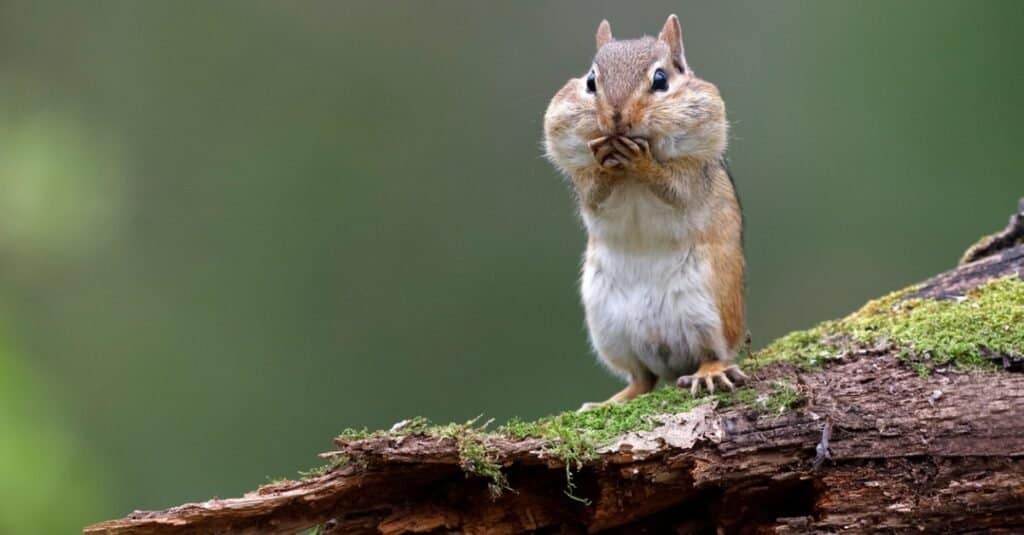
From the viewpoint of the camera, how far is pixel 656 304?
4.16 metres

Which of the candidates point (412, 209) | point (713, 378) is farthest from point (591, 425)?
point (412, 209)

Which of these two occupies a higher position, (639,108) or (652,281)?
(639,108)

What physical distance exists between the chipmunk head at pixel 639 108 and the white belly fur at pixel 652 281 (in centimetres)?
18

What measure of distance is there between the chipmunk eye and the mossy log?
116cm

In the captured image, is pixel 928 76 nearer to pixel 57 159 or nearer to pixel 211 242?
pixel 211 242

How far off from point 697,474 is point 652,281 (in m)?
1.10

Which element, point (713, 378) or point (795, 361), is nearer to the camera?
point (713, 378)

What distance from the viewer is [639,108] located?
401 cm

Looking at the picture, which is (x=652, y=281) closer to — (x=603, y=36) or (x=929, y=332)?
(x=929, y=332)

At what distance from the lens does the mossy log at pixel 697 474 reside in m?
3.12

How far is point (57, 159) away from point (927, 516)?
2688mm

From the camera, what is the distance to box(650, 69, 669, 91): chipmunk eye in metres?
4.12

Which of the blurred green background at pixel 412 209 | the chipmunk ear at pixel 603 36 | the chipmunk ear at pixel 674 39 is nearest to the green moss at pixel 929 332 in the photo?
the chipmunk ear at pixel 674 39

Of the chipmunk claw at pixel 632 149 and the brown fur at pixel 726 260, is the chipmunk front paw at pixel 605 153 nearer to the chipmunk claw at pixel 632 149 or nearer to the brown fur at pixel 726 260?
the chipmunk claw at pixel 632 149
